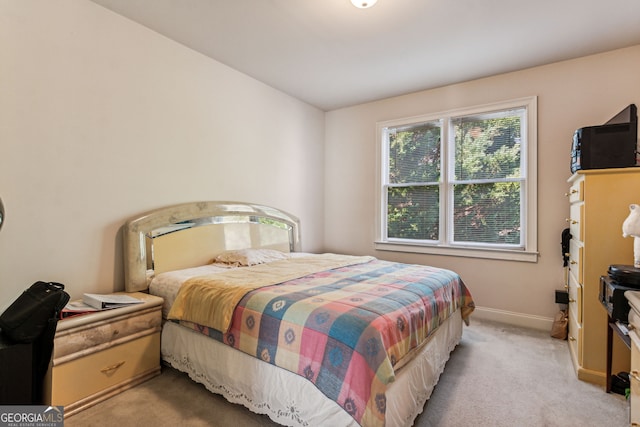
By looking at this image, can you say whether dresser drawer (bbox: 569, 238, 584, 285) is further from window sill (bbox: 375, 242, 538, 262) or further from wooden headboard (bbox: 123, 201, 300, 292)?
wooden headboard (bbox: 123, 201, 300, 292)

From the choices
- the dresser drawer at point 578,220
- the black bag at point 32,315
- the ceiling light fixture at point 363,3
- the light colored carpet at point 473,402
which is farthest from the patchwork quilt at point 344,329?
the ceiling light fixture at point 363,3

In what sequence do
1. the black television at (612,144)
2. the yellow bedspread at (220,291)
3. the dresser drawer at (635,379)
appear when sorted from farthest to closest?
1. the black television at (612,144)
2. the yellow bedspread at (220,291)
3. the dresser drawer at (635,379)

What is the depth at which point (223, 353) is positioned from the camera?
199 centimetres

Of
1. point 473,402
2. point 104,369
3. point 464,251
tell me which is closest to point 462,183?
point 464,251

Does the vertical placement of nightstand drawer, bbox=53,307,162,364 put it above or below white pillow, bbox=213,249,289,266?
below

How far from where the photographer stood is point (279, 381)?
1708 millimetres

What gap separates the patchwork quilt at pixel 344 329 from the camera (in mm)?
1420

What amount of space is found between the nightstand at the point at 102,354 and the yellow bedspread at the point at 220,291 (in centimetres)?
23

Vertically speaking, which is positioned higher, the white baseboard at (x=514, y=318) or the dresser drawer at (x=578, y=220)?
the dresser drawer at (x=578, y=220)

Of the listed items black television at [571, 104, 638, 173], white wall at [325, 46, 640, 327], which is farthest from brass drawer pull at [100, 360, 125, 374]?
black television at [571, 104, 638, 173]

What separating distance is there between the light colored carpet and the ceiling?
267cm

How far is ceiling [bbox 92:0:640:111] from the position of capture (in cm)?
235

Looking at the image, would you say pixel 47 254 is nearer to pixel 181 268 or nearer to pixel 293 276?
pixel 181 268

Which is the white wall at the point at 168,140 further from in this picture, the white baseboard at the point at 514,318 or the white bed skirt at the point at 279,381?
the white bed skirt at the point at 279,381
